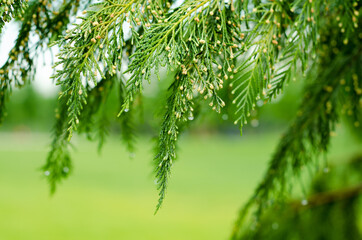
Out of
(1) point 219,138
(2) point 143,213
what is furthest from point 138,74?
(1) point 219,138

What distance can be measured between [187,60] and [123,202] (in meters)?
10.8

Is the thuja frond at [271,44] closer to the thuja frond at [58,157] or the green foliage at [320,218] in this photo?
the thuja frond at [58,157]

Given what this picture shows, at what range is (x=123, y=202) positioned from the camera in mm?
11516

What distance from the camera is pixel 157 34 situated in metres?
1.21

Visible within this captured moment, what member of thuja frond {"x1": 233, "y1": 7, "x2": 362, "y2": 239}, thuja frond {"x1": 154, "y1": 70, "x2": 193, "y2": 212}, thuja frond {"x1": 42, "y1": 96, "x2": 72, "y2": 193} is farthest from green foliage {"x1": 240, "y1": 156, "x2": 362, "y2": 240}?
thuja frond {"x1": 154, "y1": 70, "x2": 193, "y2": 212}

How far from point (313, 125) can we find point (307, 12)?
793 mm

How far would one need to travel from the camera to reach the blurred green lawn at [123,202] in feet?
26.9

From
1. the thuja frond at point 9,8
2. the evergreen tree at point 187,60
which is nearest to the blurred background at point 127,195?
the evergreen tree at point 187,60

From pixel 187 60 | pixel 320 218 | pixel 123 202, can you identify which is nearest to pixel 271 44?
pixel 187 60

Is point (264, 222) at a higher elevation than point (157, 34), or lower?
lower

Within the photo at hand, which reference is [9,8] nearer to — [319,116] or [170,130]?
[170,130]

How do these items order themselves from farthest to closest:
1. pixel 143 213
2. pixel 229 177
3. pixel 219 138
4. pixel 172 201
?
pixel 219 138 < pixel 229 177 < pixel 172 201 < pixel 143 213

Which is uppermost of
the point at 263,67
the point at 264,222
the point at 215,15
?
the point at 215,15

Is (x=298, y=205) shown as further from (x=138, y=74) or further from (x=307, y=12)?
(x=138, y=74)
